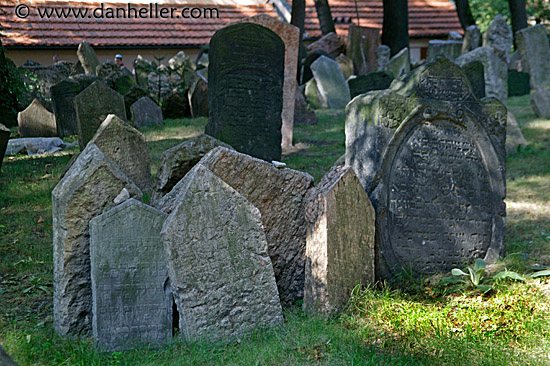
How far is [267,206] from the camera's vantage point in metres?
4.59

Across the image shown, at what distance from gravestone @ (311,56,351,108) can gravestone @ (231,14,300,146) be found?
4.20 meters

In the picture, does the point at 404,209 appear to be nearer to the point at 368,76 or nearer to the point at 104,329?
the point at 104,329

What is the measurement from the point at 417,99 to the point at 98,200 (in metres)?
2.82

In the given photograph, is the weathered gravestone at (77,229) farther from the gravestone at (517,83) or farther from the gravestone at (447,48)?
the gravestone at (447,48)

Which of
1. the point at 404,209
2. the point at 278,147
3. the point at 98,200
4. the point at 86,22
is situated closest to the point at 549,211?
the point at 404,209

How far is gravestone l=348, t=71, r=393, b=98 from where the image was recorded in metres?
13.1

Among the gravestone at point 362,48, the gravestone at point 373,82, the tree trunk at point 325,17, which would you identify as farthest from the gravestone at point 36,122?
the tree trunk at point 325,17

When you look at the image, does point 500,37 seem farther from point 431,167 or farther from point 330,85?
point 431,167

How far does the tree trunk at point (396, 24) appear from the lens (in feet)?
69.0

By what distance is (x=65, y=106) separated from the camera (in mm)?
11016

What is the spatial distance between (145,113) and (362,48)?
11.2m

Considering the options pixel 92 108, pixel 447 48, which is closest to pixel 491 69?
pixel 92 108

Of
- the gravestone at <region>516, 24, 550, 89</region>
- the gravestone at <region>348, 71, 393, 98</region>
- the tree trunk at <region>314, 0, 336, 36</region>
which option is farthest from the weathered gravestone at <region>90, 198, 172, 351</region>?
the tree trunk at <region>314, 0, 336, 36</region>

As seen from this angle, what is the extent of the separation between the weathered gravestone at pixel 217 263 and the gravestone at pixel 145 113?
7960mm
